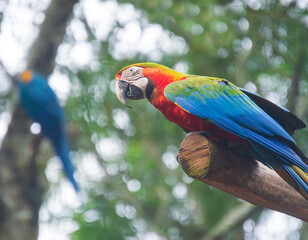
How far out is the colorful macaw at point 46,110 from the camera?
162 inches

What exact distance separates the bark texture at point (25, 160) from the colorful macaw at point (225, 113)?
2121 millimetres

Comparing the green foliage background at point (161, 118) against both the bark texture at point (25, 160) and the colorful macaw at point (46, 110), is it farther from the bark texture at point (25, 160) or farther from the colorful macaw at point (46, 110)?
the bark texture at point (25, 160)

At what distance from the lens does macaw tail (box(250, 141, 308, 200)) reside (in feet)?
4.82

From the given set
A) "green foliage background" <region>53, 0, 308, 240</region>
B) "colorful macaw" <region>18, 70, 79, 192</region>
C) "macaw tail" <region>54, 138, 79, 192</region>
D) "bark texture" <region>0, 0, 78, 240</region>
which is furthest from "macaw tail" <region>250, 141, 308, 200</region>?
"macaw tail" <region>54, 138, 79, 192</region>

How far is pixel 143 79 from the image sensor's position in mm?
1837

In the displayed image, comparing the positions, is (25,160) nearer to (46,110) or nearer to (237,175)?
(46,110)

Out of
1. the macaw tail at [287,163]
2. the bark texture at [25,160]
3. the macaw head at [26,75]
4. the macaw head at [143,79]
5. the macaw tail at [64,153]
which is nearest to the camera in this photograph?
the macaw tail at [287,163]

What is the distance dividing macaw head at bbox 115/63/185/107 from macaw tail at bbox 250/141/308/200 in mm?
482

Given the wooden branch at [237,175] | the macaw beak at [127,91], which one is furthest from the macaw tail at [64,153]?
the wooden branch at [237,175]

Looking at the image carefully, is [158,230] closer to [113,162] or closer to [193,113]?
[113,162]

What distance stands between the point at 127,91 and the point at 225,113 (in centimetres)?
48

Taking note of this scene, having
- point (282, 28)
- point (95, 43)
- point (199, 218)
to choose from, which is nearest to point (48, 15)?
point (95, 43)

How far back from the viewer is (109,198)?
4.73 metres

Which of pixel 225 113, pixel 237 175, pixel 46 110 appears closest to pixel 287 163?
pixel 237 175
